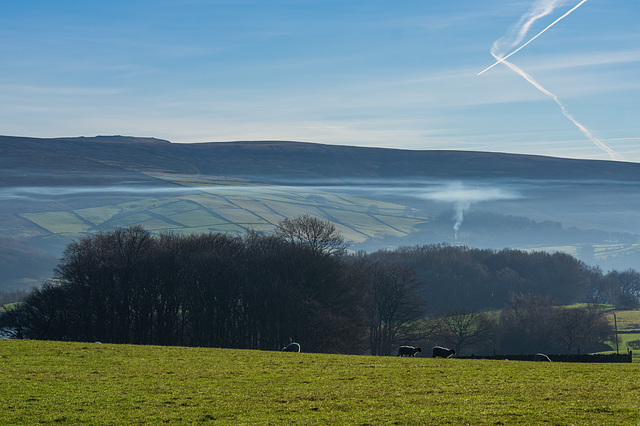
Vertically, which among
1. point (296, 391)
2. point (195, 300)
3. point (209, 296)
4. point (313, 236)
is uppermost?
point (313, 236)

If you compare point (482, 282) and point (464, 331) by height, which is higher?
point (482, 282)

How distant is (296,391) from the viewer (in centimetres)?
2325

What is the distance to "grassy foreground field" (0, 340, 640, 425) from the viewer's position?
18766 mm

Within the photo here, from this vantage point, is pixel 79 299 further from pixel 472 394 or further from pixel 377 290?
pixel 472 394

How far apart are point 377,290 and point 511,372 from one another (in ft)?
253

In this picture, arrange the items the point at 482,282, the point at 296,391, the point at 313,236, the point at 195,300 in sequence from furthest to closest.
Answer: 1. the point at 482,282
2. the point at 313,236
3. the point at 195,300
4. the point at 296,391

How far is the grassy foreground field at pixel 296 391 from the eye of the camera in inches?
739

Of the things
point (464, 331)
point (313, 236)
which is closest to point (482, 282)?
point (464, 331)

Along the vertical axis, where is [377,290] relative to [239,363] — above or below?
below

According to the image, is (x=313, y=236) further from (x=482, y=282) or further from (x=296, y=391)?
(x=482, y=282)

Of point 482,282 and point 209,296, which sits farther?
point 482,282

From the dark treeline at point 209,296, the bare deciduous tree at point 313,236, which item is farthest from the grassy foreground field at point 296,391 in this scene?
the bare deciduous tree at point 313,236

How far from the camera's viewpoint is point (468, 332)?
400 feet

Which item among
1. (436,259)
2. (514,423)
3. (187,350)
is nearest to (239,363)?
(187,350)
